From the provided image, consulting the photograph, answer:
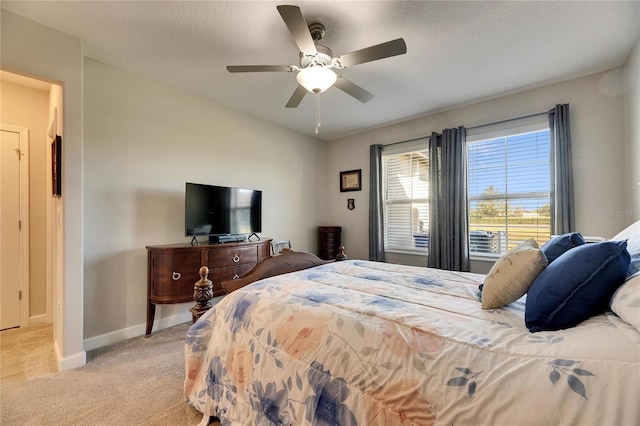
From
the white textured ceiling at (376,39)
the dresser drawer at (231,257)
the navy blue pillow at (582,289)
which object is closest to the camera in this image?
the navy blue pillow at (582,289)

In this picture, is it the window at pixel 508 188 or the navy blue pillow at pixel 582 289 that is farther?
the window at pixel 508 188

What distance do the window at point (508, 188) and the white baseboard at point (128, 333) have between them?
11.9 feet

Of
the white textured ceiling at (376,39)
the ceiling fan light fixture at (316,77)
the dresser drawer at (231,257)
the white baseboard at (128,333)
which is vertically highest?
the white textured ceiling at (376,39)

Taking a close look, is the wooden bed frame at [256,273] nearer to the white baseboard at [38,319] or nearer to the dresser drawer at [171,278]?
the dresser drawer at [171,278]

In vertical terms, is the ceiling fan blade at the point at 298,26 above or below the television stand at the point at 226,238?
above

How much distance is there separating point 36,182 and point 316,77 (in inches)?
133

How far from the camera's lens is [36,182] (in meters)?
3.01

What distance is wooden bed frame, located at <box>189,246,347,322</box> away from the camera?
168cm

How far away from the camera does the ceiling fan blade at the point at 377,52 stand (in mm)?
1666

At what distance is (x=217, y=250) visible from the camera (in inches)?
110

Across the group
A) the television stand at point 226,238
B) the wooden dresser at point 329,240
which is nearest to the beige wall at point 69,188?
the television stand at point 226,238

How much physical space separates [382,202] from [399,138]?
1.01m

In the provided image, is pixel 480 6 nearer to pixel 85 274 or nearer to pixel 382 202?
pixel 382 202

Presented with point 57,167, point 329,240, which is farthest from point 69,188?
point 329,240
